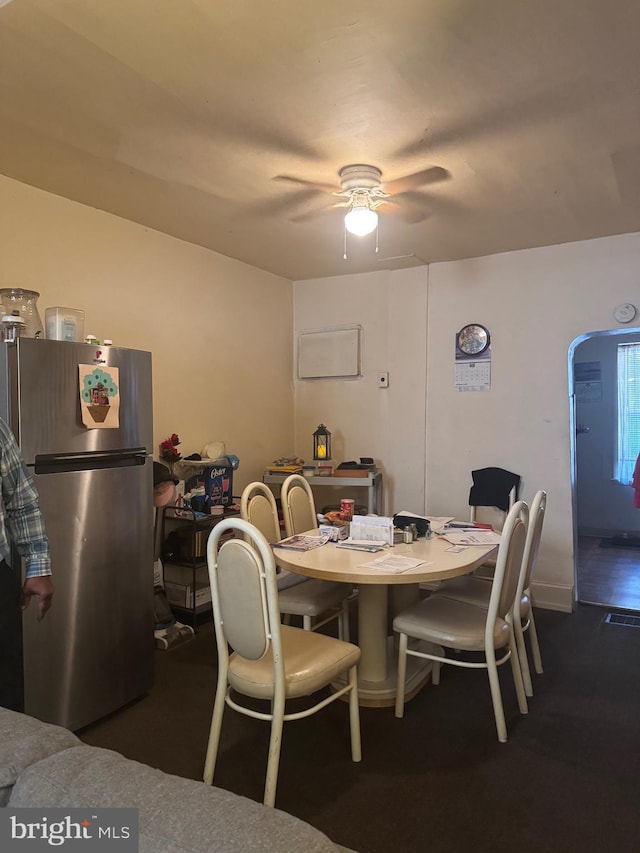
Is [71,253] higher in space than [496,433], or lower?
higher

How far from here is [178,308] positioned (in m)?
3.81

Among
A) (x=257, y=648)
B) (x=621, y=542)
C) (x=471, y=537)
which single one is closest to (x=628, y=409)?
(x=621, y=542)

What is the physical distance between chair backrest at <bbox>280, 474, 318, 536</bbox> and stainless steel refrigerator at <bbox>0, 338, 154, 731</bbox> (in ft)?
2.62

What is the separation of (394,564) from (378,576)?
183mm

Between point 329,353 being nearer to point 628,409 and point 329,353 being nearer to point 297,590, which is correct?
point 297,590

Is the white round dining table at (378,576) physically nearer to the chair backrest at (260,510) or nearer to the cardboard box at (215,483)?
the chair backrest at (260,510)

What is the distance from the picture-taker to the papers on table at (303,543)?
8.62 ft

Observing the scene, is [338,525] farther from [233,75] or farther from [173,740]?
[233,75]

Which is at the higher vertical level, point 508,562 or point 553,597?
point 508,562

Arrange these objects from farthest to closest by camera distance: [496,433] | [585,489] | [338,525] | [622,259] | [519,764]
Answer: [585,489] → [496,433] → [622,259] → [338,525] → [519,764]

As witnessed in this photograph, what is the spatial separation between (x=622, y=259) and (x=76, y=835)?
4.04 m

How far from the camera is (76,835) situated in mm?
741

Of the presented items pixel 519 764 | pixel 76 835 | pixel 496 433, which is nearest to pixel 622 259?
pixel 496 433

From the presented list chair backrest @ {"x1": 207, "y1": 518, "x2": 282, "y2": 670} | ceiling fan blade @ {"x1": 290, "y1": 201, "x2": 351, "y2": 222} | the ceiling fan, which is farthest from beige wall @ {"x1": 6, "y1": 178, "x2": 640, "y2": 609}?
chair backrest @ {"x1": 207, "y1": 518, "x2": 282, "y2": 670}
